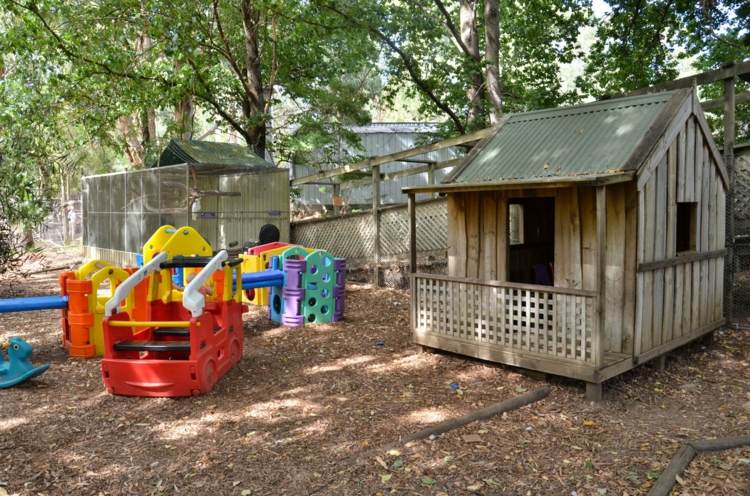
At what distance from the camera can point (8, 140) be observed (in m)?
10.0

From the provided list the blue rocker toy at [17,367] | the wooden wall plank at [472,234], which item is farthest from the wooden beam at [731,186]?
the blue rocker toy at [17,367]

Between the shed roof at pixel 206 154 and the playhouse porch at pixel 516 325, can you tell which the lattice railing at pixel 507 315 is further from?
the shed roof at pixel 206 154

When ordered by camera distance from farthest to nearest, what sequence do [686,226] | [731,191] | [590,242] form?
[731,191] < [686,226] < [590,242]

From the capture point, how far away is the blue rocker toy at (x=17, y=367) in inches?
240

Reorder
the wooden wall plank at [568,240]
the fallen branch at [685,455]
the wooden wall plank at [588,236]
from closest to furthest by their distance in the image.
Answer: the fallen branch at [685,455], the wooden wall plank at [588,236], the wooden wall plank at [568,240]

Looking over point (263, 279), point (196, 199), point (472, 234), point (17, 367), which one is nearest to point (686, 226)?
point (472, 234)

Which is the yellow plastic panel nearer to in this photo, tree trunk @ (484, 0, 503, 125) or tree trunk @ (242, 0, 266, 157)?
tree trunk @ (242, 0, 266, 157)

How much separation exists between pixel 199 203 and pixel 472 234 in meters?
8.34

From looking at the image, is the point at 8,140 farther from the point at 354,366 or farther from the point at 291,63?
the point at 291,63

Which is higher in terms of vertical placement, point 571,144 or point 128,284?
point 571,144

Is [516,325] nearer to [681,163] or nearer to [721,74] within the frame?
[681,163]

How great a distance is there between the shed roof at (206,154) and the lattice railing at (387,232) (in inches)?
112

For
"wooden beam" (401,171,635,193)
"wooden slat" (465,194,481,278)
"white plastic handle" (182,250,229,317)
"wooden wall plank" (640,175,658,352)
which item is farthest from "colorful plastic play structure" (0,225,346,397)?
"wooden wall plank" (640,175,658,352)

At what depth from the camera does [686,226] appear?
7496mm
